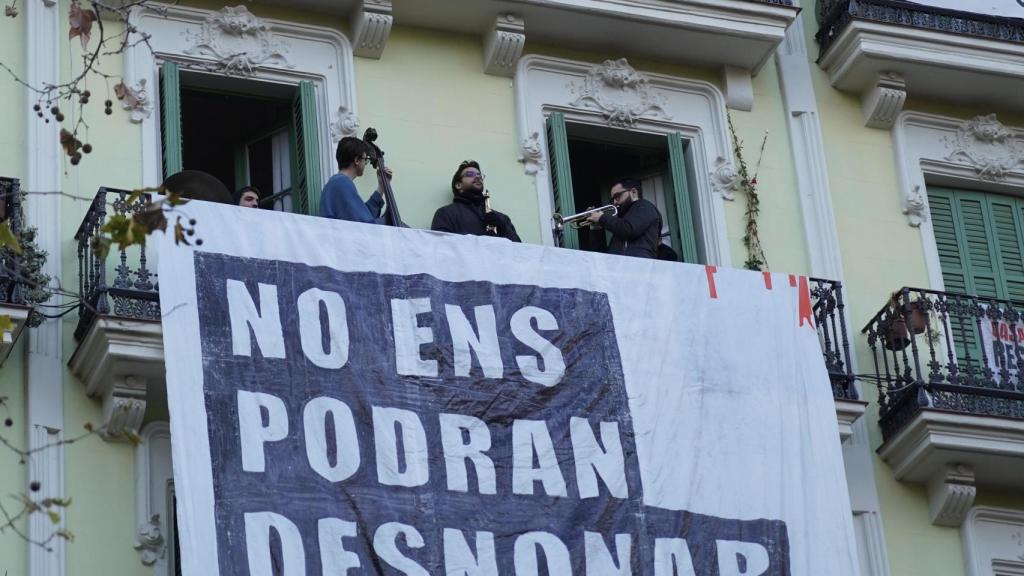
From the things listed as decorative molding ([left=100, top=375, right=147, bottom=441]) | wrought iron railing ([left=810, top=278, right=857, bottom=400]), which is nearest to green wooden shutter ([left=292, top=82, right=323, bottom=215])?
decorative molding ([left=100, top=375, right=147, bottom=441])

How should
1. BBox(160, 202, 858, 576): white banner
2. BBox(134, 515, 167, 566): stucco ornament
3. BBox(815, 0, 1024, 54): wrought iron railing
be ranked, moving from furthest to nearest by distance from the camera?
BBox(815, 0, 1024, 54): wrought iron railing < BBox(134, 515, 167, 566): stucco ornament < BBox(160, 202, 858, 576): white banner

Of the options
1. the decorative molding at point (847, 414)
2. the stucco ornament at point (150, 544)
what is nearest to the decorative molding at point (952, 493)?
the decorative molding at point (847, 414)

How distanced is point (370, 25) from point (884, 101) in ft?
13.6

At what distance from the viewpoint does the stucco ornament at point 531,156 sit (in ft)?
58.5

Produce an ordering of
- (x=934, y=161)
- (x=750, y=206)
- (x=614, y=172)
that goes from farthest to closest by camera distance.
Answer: (x=934, y=161) < (x=614, y=172) < (x=750, y=206)

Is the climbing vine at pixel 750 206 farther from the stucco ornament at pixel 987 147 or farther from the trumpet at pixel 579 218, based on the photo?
the stucco ornament at pixel 987 147

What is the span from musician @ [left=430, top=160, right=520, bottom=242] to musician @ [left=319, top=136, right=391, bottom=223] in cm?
49

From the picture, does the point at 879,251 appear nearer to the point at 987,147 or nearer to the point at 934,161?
the point at 934,161

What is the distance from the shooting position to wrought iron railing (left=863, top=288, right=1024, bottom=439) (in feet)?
56.6

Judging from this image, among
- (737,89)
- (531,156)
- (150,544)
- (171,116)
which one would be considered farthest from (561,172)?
(150,544)

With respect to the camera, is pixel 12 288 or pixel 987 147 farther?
pixel 987 147

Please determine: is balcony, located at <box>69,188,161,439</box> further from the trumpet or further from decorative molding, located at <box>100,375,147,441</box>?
the trumpet

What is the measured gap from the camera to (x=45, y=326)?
51.8 feet

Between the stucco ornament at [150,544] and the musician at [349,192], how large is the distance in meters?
2.50
